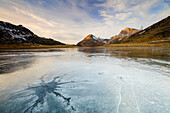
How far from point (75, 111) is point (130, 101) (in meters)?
1.64

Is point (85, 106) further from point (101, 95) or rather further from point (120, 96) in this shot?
point (120, 96)

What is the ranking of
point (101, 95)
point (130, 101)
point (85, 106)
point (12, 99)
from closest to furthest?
point (85, 106) → point (130, 101) → point (12, 99) → point (101, 95)

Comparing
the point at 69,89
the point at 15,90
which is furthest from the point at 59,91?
the point at 15,90

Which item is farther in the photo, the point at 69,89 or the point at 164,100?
the point at 69,89

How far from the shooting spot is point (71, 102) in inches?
95.9

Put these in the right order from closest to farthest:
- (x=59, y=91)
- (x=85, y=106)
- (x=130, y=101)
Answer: (x=85, y=106) → (x=130, y=101) → (x=59, y=91)

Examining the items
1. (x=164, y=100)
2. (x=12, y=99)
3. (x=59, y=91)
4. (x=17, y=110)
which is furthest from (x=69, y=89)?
(x=164, y=100)

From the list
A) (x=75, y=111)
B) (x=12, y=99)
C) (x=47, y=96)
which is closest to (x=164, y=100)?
(x=75, y=111)

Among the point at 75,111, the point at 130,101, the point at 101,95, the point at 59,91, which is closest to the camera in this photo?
the point at 75,111

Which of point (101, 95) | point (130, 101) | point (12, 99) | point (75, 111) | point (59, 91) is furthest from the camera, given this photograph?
point (59, 91)

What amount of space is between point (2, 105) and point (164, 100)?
15.6 ft

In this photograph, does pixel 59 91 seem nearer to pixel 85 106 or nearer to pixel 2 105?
pixel 85 106

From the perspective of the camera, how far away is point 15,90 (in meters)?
3.15

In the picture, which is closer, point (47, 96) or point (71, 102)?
point (71, 102)
